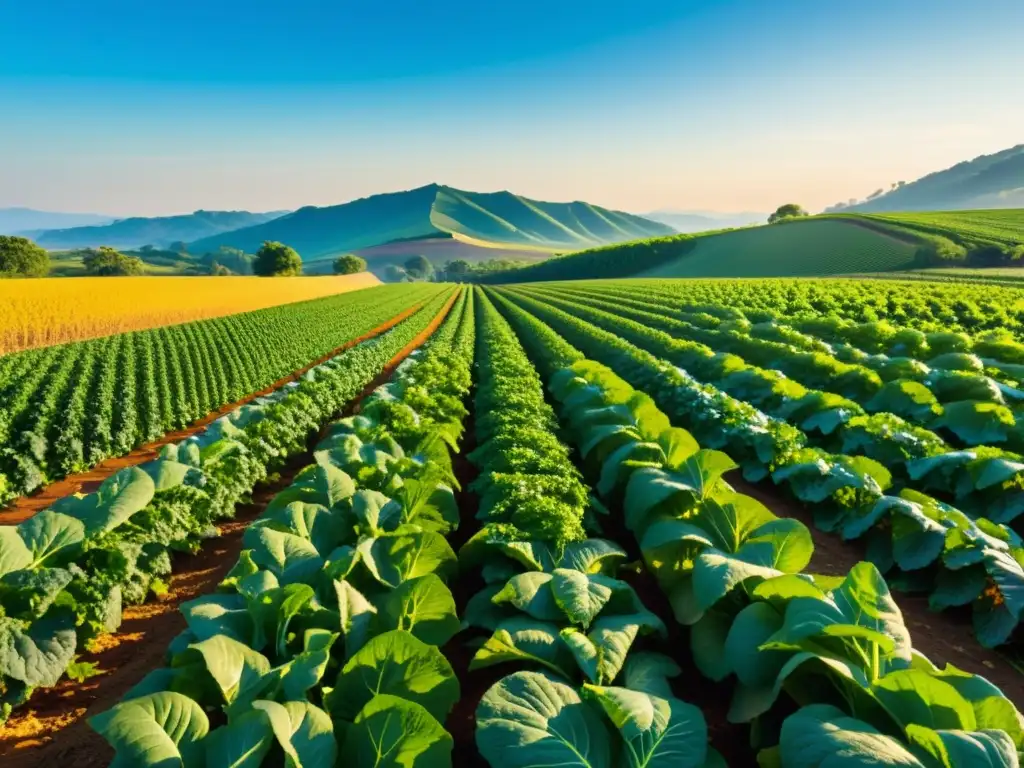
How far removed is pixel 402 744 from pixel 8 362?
16.6 meters

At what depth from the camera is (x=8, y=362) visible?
44.4 ft

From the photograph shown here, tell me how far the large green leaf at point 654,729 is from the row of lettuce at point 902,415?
15.5 ft

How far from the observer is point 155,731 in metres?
2.36

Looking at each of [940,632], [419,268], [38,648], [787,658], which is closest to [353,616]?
[38,648]

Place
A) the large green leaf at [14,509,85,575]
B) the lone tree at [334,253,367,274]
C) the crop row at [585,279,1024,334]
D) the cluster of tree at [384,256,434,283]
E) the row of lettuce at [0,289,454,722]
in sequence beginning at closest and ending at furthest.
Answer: the row of lettuce at [0,289,454,722] → the large green leaf at [14,509,85,575] → the crop row at [585,279,1024,334] → the lone tree at [334,253,367,274] → the cluster of tree at [384,256,434,283]

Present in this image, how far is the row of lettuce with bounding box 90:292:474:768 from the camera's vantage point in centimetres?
234

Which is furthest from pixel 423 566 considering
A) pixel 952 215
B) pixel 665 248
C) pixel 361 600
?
pixel 952 215

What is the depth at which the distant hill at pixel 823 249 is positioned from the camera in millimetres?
58500

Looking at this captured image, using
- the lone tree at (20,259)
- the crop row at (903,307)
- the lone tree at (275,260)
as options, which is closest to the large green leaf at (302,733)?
the crop row at (903,307)

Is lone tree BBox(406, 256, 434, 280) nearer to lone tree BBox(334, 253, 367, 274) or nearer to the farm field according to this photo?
lone tree BBox(334, 253, 367, 274)

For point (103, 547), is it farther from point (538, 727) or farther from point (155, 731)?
point (538, 727)

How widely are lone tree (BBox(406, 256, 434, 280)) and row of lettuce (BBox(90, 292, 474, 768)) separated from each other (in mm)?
172344

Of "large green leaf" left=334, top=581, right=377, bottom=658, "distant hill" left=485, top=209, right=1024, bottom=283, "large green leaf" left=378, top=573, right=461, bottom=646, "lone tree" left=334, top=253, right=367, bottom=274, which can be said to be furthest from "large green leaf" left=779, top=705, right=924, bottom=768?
"lone tree" left=334, top=253, right=367, bottom=274

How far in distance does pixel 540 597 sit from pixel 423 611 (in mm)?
742
